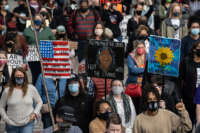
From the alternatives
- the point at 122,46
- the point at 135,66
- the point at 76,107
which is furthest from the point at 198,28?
the point at 76,107

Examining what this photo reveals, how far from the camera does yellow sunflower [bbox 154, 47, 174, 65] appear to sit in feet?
35.9

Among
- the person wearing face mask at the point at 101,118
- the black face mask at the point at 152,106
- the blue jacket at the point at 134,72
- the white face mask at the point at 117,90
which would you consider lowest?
the person wearing face mask at the point at 101,118

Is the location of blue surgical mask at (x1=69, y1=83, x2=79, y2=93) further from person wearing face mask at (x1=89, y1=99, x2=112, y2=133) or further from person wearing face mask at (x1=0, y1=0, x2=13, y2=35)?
person wearing face mask at (x1=0, y1=0, x2=13, y2=35)

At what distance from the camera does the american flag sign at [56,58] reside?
11.7 m

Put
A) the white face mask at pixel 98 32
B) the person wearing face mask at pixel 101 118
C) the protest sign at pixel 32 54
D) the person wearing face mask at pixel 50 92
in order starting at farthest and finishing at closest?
1. the white face mask at pixel 98 32
2. the protest sign at pixel 32 54
3. the person wearing face mask at pixel 50 92
4. the person wearing face mask at pixel 101 118

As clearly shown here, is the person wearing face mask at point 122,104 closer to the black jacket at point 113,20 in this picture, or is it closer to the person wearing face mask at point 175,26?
the person wearing face mask at point 175,26

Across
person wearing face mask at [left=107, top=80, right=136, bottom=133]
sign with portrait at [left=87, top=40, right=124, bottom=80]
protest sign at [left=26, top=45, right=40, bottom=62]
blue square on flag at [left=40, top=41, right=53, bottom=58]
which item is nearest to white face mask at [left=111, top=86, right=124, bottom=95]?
person wearing face mask at [left=107, top=80, right=136, bottom=133]

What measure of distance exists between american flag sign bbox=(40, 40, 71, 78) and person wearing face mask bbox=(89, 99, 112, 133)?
2.08 meters

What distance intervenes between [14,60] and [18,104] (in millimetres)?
1775

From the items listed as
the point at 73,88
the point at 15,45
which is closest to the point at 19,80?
the point at 73,88

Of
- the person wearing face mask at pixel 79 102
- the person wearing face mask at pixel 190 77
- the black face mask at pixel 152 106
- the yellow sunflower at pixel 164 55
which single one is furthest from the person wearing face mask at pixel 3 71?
→ the black face mask at pixel 152 106

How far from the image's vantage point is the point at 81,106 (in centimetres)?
1033

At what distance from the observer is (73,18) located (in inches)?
581

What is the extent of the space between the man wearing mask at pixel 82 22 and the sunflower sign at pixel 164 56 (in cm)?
354
